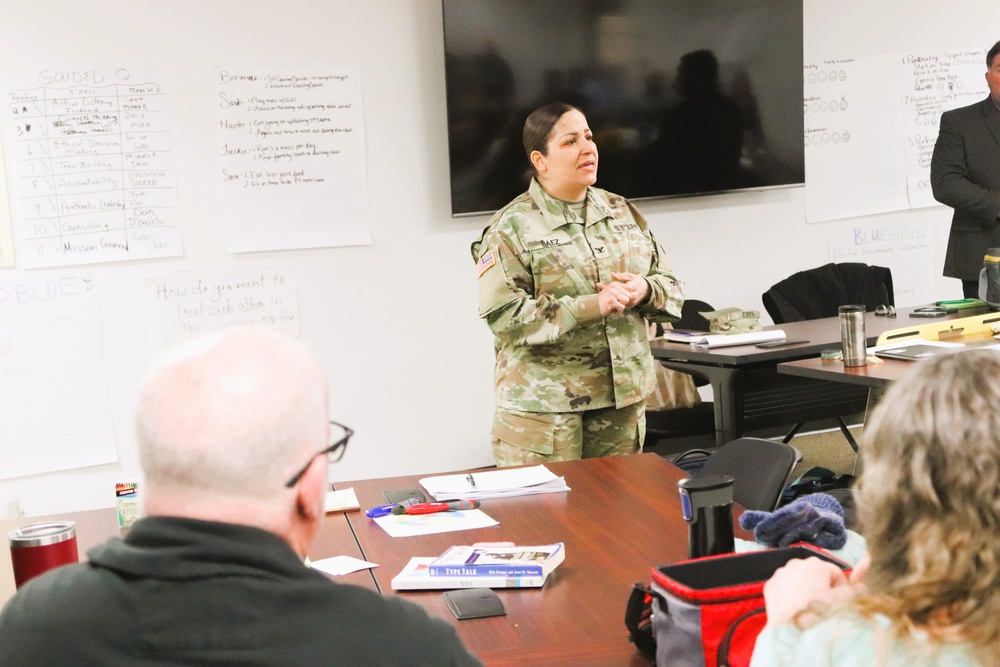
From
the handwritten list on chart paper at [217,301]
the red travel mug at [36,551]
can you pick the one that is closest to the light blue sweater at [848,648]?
the red travel mug at [36,551]

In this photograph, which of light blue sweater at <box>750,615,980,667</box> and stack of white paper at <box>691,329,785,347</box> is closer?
light blue sweater at <box>750,615,980,667</box>

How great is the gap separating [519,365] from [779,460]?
3.75 ft

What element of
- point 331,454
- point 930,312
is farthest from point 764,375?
point 331,454

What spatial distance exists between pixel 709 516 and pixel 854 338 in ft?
5.93

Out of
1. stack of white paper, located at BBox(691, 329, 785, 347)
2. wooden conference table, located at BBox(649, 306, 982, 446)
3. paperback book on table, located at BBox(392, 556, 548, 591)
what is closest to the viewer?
paperback book on table, located at BBox(392, 556, 548, 591)

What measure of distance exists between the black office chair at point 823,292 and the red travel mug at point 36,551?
391 centimetres

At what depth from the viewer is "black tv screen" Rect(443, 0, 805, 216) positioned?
17.2 feet

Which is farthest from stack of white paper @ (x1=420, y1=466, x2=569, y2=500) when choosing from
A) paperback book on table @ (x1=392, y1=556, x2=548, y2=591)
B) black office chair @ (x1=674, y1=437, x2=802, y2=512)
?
paperback book on table @ (x1=392, y1=556, x2=548, y2=591)

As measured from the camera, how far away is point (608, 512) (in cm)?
238

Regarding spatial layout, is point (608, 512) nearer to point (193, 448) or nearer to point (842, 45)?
point (193, 448)

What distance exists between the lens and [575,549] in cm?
214

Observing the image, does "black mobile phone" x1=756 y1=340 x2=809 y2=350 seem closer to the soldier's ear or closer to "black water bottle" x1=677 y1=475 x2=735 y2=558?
the soldier's ear

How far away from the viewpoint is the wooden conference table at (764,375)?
3.95m

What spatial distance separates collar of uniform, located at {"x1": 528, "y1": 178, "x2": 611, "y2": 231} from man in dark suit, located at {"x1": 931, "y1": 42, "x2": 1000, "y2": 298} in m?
2.46
